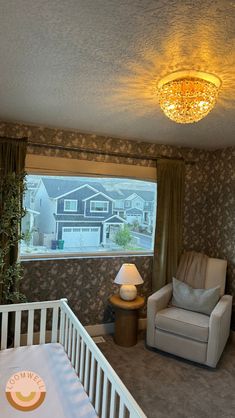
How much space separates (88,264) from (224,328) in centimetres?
165

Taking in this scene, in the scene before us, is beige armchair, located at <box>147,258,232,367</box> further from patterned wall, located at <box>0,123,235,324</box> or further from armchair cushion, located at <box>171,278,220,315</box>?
patterned wall, located at <box>0,123,235,324</box>

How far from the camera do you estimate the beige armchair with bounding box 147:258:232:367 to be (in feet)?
9.32

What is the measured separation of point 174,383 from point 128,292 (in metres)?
1.01

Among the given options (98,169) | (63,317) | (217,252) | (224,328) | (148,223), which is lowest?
(224,328)

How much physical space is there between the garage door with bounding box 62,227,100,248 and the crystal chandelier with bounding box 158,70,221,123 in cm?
216

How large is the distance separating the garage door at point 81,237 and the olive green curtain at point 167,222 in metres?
0.78

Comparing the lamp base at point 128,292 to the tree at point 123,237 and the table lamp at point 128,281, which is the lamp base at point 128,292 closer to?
the table lamp at point 128,281

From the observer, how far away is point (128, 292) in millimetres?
3324

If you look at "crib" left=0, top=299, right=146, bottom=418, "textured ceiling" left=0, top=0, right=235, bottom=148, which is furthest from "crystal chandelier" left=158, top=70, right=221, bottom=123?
"crib" left=0, top=299, right=146, bottom=418

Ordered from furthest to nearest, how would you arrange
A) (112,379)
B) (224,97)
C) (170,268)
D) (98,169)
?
(170,268) < (98,169) < (224,97) < (112,379)

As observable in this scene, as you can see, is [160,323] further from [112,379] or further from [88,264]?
[112,379]

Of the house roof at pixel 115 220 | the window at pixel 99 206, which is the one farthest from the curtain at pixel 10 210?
the house roof at pixel 115 220

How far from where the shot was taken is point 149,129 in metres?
3.07

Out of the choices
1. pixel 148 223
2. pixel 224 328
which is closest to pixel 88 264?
pixel 148 223
